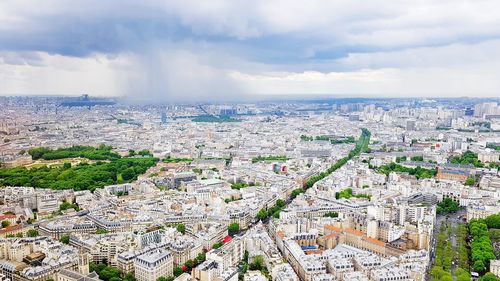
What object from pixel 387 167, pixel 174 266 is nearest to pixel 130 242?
pixel 174 266

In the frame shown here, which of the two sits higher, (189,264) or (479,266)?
(479,266)

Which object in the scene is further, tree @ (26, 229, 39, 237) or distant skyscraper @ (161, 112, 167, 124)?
distant skyscraper @ (161, 112, 167, 124)

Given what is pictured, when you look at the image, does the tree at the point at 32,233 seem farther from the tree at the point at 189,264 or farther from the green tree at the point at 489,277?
the green tree at the point at 489,277

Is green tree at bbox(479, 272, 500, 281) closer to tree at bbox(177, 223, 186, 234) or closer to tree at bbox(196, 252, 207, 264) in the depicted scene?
tree at bbox(196, 252, 207, 264)

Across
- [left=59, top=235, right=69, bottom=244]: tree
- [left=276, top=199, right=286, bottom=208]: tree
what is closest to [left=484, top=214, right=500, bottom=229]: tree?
[left=276, top=199, right=286, bottom=208]: tree

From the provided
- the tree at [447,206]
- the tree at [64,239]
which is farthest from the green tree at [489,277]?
the tree at [64,239]

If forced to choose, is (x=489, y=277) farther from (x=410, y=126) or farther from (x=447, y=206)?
(x=410, y=126)

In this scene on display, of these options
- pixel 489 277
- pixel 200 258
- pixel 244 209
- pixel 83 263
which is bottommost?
pixel 200 258

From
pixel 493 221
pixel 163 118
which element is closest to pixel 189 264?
pixel 493 221

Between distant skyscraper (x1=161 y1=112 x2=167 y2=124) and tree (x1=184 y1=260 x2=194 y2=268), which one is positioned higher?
distant skyscraper (x1=161 y1=112 x2=167 y2=124)
